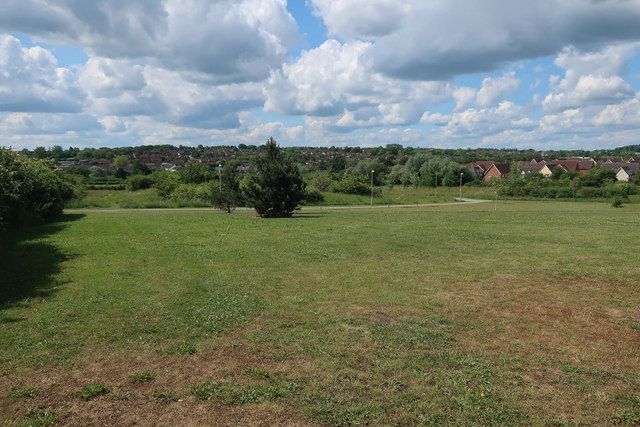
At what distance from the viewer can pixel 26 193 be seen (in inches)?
983

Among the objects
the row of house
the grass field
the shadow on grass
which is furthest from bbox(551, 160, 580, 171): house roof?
the shadow on grass

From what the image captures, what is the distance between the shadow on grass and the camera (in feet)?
33.3

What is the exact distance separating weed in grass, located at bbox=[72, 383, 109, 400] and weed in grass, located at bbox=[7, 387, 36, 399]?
565 mm

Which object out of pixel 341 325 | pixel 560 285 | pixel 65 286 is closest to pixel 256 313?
pixel 341 325

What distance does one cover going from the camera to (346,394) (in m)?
5.30

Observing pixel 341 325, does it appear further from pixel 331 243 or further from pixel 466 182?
pixel 466 182

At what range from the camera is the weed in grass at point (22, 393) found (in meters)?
5.33

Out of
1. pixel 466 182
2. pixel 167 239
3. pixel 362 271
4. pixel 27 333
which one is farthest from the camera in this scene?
pixel 466 182

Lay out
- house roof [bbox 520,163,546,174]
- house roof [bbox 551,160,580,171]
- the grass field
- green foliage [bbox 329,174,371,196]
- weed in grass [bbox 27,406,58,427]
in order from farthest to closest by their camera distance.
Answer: house roof [bbox 551,160,580,171] < house roof [bbox 520,163,546,174] < green foliage [bbox 329,174,371,196] < the grass field < weed in grass [bbox 27,406,58,427]

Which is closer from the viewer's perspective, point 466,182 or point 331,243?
point 331,243

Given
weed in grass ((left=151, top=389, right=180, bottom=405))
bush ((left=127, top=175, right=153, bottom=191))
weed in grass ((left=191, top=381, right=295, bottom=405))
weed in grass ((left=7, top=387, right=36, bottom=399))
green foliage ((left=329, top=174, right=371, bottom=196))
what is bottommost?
green foliage ((left=329, top=174, right=371, bottom=196))

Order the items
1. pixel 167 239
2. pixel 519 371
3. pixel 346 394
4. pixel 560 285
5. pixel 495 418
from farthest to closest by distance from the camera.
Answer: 1. pixel 167 239
2. pixel 560 285
3. pixel 519 371
4. pixel 346 394
5. pixel 495 418

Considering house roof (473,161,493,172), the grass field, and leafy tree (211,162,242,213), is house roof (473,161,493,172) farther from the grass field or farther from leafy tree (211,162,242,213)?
the grass field

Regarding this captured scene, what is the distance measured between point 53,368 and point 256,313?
3.67m
